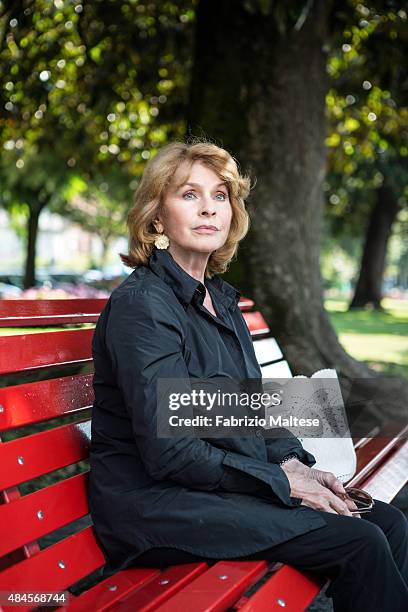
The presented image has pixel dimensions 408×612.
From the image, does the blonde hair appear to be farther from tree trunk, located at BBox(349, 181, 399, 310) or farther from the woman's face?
tree trunk, located at BBox(349, 181, 399, 310)

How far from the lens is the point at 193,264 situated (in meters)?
3.03

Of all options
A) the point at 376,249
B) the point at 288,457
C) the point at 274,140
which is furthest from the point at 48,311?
the point at 376,249

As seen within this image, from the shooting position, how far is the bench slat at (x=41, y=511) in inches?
92.4

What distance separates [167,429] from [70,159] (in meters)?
11.6

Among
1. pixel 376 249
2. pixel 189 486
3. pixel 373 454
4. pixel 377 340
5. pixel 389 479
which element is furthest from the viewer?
pixel 376 249

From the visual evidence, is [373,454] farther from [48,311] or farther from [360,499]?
[48,311]

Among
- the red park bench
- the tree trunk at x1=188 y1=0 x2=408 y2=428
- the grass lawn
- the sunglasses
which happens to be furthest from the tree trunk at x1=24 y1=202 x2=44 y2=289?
the sunglasses

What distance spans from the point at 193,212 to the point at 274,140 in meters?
3.82

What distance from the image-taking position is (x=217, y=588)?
225 centimetres

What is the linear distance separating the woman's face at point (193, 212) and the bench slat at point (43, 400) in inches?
23.4

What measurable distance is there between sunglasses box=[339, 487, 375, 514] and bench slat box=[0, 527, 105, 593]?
869 millimetres

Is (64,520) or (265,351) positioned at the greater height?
(265,351)

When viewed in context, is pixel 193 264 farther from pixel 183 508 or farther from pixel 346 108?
pixel 346 108

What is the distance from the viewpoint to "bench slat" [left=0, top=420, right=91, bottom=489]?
8.06 ft
